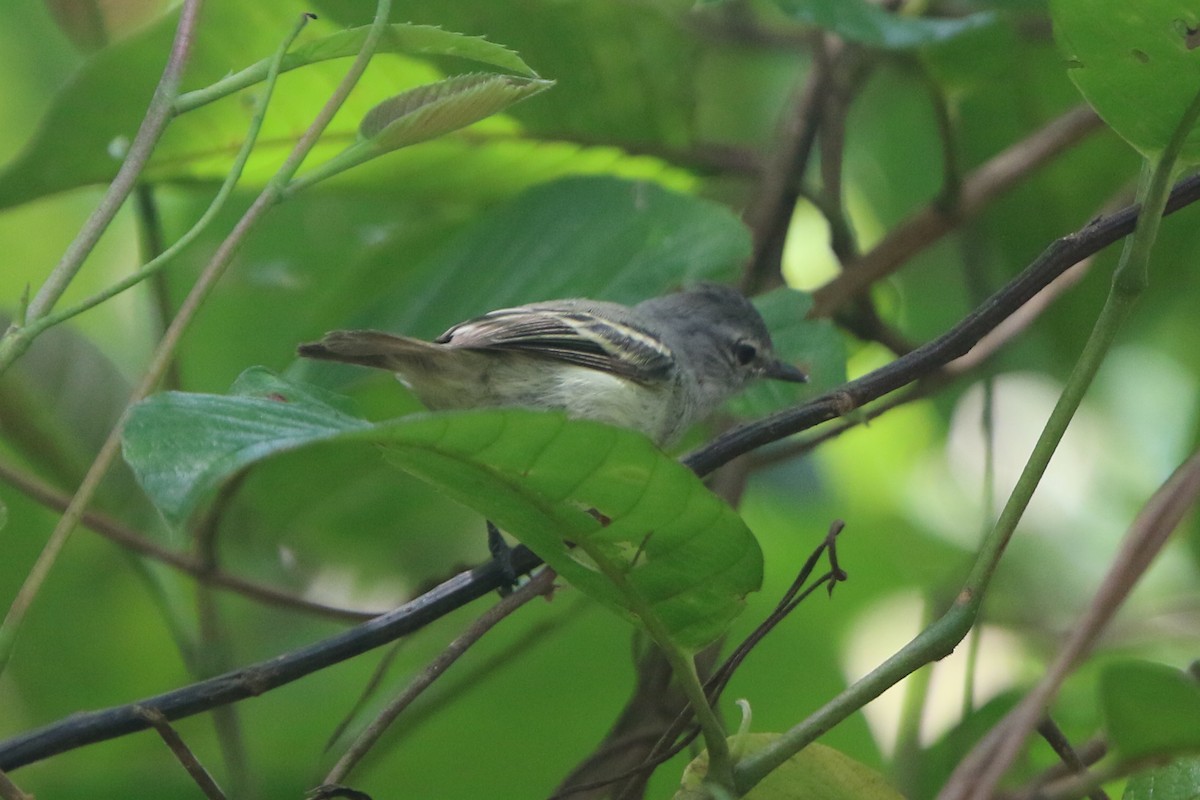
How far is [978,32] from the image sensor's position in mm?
2664

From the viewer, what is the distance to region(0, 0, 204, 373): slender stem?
1.37 metres

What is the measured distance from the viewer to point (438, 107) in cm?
143

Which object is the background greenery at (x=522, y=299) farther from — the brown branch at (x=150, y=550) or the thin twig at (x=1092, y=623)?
the thin twig at (x=1092, y=623)

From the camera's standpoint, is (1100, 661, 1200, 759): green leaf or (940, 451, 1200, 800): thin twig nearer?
(1100, 661, 1200, 759): green leaf

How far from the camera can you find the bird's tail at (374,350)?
218 cm

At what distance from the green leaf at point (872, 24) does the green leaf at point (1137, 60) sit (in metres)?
0.95

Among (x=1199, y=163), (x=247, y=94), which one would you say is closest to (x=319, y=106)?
(x=247, y=94)

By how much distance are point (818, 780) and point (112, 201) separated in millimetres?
1045

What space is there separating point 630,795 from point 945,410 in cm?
192

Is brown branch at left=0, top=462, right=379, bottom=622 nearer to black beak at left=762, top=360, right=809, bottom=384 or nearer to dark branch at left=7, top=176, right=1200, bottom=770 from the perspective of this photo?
dark branch at left=7, top=176, right=1200, bottom=770

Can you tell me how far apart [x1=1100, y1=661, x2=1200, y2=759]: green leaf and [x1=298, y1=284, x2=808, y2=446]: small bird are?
1.47 m

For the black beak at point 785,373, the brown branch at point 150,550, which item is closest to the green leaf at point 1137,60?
the black beak at point 785,373

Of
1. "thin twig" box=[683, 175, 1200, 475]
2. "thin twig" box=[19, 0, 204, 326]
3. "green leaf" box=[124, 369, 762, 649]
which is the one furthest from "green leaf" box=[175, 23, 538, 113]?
"thin twig" box=[683, 175, 1200, 475]

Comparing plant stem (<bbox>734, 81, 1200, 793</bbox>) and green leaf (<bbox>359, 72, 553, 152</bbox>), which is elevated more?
green leaf (<bbox>359, 72, 553, 152</bbox>)
